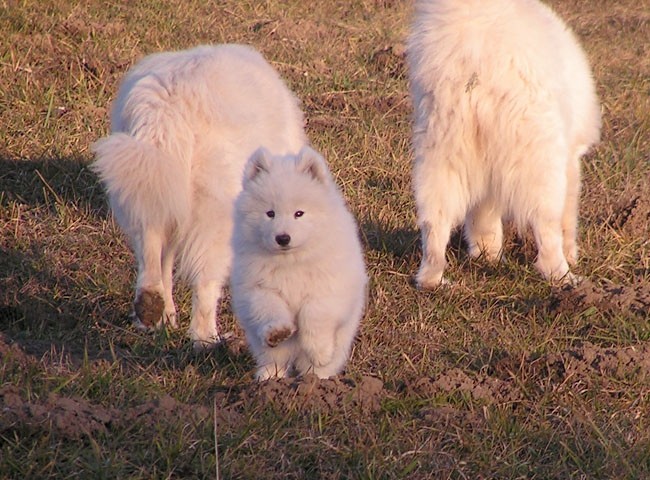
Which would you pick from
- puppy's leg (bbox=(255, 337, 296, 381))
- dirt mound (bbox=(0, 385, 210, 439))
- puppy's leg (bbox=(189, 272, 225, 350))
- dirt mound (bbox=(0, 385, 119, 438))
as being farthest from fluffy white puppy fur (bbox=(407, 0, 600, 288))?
dirt mound (bbox=(0, 385, 119, 438))

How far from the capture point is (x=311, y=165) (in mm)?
3977

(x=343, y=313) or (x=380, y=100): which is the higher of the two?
(x=343, y=313)

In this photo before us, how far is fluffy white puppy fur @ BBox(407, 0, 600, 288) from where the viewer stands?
17.0 feet

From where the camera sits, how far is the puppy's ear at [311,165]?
3.97 meters

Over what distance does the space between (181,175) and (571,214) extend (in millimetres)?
2728

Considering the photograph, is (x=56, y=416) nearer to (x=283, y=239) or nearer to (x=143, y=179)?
(x=283, y=239)

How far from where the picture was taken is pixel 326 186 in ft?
13.2

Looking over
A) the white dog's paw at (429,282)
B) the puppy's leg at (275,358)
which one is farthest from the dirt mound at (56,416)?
the white dog's paw at (429,282)

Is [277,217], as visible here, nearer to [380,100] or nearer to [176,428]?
[176,428]

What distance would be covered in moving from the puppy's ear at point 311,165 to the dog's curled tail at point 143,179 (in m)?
0.77

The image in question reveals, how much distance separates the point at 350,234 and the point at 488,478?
120cm

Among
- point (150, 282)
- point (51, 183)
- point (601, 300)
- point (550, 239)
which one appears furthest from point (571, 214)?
point (51, 183)

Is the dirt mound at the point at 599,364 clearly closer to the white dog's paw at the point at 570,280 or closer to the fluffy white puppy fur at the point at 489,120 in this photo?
the white dog's paw at the point at 570,280

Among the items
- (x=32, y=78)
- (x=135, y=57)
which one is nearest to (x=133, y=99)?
(x=32, y=78)
